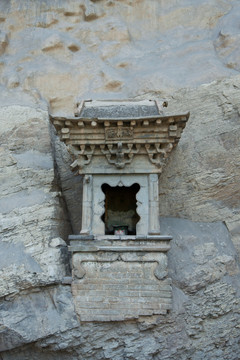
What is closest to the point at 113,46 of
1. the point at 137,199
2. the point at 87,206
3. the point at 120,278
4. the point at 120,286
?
the point at 137,199

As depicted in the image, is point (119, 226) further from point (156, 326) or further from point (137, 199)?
point (156, 326)

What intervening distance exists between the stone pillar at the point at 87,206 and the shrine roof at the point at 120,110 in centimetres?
140

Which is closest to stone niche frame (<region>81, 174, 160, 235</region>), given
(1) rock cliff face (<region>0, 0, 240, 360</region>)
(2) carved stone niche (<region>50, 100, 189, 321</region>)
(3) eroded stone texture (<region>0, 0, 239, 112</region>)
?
(2) carved stone niche (<region>50, 100, 189, 321</region>)

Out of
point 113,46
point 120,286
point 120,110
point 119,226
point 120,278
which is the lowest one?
point 120,286

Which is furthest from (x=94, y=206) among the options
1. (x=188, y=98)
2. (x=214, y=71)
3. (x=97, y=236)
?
(x=214, y=71)

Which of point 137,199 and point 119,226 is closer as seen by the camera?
point 137,199

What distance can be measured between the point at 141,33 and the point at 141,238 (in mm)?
7430

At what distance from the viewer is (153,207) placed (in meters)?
7.58

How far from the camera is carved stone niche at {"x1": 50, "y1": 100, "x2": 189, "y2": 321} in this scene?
7.07 meters

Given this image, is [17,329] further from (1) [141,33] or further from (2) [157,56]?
(1) [141,33]

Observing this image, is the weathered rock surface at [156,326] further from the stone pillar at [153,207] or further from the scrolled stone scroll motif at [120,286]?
the stone pillar at [153,207]

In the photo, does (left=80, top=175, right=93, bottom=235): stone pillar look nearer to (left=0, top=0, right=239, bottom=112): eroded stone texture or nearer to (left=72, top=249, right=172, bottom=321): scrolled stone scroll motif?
(left=72, top=249, right=172, bottom=321): scrolled stone scroll motif

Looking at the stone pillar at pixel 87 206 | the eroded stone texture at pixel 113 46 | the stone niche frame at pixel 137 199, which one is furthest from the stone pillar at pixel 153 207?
the eroded stone texture at pixel 113 46

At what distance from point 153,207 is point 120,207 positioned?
5.84ft
